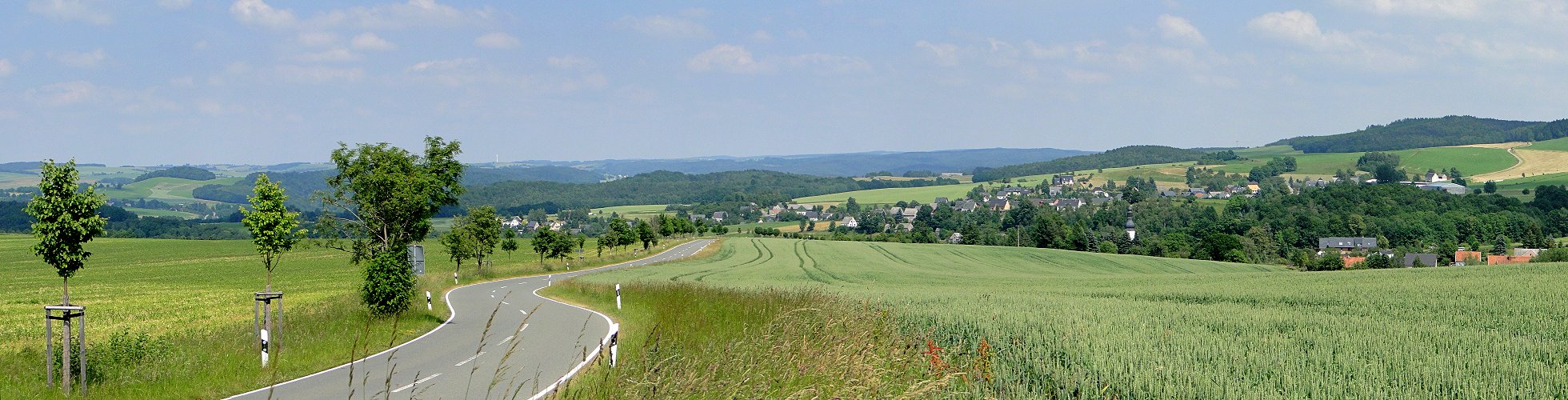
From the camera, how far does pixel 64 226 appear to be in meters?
12.2

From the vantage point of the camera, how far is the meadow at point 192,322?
529 inches

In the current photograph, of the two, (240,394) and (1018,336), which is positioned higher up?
(1018,336)

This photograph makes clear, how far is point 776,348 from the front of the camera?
28.2 ft

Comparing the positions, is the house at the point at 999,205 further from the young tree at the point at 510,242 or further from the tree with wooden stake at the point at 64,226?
the tree with wooden stake at the point at 64,226

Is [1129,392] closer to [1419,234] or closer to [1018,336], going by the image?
[1018,336]

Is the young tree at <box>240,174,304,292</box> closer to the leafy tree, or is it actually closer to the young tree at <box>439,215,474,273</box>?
the young tree at <box>439,215,474,273</box>

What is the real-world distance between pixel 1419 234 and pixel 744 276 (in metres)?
87.0

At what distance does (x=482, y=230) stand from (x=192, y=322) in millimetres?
24502

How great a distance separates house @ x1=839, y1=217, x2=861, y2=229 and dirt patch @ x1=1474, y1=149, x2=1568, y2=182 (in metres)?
107

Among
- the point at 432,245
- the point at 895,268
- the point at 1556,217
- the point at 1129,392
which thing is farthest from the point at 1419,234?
the point at 1129,392

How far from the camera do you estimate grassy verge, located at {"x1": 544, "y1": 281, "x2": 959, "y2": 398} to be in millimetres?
7016

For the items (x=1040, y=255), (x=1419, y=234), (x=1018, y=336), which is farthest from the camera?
(x=1419, y=234)

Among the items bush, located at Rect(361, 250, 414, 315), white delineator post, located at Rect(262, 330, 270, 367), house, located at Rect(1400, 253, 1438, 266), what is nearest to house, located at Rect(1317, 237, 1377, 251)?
house, located at Rect(1400, 253, 1438, 266)

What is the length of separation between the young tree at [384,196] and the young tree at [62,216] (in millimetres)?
16898
